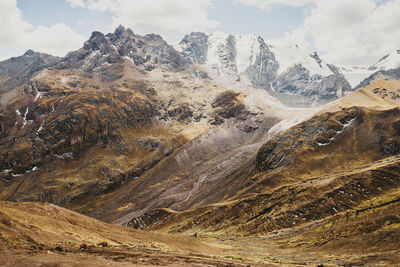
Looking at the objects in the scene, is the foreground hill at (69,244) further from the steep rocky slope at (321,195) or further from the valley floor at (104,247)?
the steep rocky slope at (321,195)

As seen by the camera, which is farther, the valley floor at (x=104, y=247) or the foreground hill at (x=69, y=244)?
the valley floor at (x=104, y=247)

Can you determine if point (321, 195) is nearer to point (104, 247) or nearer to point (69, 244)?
point (104, 247)

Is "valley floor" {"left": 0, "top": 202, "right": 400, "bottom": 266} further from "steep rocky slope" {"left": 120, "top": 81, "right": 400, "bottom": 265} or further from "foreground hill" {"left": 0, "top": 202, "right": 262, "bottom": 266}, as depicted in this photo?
"steep rocky slope" {"left": 120, "top": 81, "right": 400, "bottom": 265}

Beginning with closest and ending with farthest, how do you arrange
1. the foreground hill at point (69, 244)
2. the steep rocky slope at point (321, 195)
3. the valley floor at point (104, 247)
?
the foreground hill at point (69, 244)
the valley floor at point (104, 247)
the steep rocky slope at point (321, 195)

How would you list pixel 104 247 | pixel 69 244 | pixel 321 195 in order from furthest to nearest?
pixel 321 195, pixel 104 247, pixel 69 244

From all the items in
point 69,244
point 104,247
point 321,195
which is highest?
point 69,244

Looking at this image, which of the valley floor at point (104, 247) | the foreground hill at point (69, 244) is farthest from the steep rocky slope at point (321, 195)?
the foreground hill at point (69, 244)

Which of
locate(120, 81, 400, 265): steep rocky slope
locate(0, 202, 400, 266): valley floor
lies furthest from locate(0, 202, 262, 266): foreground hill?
locate(120, 81, 400, 265): steep rocky slope

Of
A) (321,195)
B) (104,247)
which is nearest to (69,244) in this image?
(104,247)

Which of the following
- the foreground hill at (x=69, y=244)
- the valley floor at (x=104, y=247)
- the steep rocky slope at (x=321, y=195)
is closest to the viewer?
the foreground hill at (x=69, y=244)

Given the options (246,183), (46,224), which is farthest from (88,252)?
(246,183)

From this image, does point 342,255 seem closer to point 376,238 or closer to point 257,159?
point 376,238

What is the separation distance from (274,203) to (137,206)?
4088 inches

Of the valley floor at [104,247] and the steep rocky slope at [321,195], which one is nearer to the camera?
the valley floor at [104,247]
